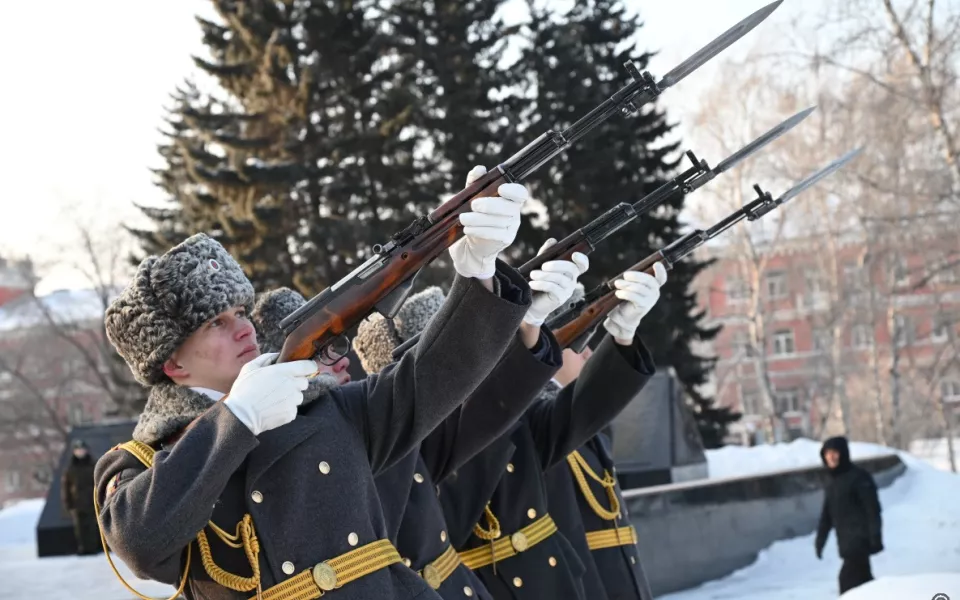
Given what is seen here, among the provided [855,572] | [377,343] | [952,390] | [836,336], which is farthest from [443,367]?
[952,390]

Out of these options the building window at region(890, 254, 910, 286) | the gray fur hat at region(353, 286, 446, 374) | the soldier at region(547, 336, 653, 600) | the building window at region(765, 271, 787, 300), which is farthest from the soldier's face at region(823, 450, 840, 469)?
the building window at region(765, 271, 787, 300)

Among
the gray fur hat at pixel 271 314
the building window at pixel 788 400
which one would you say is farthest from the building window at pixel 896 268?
the gray fur hat at pixel 271 314

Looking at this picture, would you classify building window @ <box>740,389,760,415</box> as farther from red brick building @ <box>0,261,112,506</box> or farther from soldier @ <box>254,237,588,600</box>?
soldier @ <box>254,237,588,600</box>

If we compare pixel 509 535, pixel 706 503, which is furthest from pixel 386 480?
pixel 706 503

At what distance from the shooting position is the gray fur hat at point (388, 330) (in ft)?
14.7

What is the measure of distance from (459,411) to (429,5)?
69.3ft

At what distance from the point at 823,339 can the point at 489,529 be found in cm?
3722

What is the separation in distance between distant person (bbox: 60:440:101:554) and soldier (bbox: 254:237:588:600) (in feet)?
35.1

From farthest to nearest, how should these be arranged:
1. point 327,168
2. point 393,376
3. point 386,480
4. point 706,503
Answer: point 327,168
point 706,503
point 386,480
point 393,376

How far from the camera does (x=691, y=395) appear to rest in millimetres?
25828

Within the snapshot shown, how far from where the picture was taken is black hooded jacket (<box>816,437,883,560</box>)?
8.36 m

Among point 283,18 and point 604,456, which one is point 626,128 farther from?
point 604,456

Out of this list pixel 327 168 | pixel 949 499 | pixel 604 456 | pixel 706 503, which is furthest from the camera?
pixel 327 168

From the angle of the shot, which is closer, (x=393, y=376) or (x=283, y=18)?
(x=393, y=376)
